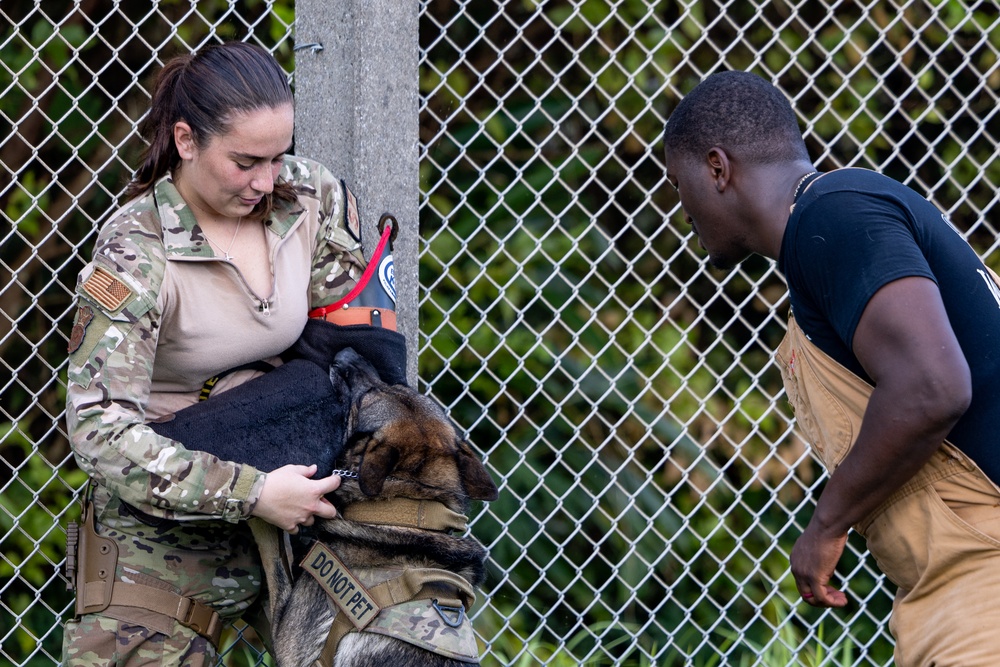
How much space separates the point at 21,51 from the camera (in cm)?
380

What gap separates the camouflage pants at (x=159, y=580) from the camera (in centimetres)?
226

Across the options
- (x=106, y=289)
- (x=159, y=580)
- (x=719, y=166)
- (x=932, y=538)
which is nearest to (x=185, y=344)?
(x=106, y=289)

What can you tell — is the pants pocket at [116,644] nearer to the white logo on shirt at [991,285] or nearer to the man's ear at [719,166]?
the man's ear at [719,166]

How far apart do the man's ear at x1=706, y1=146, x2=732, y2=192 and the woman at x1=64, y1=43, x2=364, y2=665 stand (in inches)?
36.3

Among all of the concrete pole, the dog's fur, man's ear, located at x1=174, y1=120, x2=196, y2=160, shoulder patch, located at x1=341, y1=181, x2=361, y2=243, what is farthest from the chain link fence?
man's ear, located at x1=174, y1=120, x2=196, y2=160

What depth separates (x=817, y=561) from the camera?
1975 mm

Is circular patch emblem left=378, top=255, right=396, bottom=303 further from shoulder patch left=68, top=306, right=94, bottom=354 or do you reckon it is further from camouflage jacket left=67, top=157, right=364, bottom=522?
shoulder patch left=68, top=306, right=94, bottom=354

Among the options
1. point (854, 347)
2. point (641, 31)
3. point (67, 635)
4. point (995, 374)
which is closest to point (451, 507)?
point (67, 635)

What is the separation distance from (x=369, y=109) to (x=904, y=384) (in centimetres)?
149

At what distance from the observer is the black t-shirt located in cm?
179

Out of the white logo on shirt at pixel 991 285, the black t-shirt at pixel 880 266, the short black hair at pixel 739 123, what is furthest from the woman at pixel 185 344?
the white logo on shirt at pixel 991 285

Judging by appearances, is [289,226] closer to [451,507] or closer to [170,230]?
[170,230]

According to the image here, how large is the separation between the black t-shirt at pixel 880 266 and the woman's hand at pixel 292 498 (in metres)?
1.10

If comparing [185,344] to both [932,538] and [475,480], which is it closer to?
[475,480]
